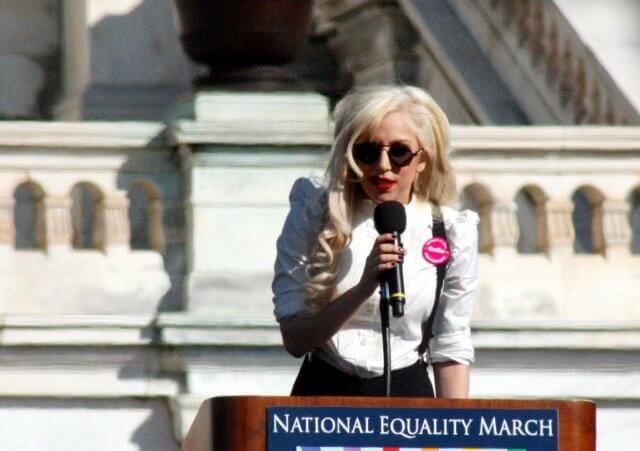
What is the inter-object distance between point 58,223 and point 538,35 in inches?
146

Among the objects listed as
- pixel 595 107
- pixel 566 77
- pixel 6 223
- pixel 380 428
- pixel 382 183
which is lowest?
pixel 380 428

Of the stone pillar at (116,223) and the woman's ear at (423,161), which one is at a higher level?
the stone pillar at (116,223)

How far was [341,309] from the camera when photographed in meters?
5.86

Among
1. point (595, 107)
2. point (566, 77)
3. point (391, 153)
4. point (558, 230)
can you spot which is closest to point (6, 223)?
point (558, 230)

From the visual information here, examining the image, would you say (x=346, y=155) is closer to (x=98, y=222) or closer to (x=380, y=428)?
(x=380, y=428)

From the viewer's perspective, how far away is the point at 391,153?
596 centimetres

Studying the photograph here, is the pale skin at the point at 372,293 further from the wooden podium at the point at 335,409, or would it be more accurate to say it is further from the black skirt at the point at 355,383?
the wooden podium at the point at 335,409

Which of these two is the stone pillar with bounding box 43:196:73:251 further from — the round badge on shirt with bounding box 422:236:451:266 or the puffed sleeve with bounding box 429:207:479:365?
the round badge on shirt with bounding box 422:236:451:266

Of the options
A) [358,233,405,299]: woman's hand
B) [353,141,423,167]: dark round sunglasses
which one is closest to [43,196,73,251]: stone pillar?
[353,141,423,167]: dark round sunglasses

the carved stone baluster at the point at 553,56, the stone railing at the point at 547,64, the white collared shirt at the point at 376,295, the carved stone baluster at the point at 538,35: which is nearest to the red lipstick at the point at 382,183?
the white collared shirt at the point at 376,295

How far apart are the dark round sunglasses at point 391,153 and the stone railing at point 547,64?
6543mm

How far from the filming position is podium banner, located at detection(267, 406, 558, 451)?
5.32 meters

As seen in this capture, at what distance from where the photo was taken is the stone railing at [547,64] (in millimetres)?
12727

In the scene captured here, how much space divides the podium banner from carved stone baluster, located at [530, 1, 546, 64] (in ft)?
26.5
